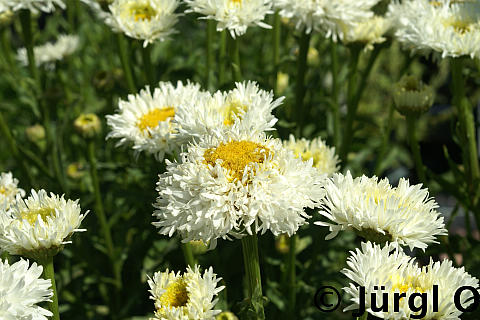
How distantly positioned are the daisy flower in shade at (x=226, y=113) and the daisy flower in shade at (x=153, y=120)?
0.07m

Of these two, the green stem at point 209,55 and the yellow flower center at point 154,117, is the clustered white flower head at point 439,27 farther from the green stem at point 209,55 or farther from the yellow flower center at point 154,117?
the yellow flower center at point 154,117

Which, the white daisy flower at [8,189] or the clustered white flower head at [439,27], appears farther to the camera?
the clustered white flower head at [439,27]

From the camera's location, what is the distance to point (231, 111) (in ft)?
4.29

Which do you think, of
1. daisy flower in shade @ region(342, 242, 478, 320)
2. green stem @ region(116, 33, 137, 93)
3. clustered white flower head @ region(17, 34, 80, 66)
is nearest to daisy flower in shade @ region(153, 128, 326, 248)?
daisy flower in shade @ region(342, 242, 478, 320)

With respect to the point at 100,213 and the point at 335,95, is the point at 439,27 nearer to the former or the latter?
the point at 335,95

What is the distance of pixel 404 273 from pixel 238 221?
306mm

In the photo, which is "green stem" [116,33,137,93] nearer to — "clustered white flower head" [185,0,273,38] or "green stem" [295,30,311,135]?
"clustered white flower head" [185,0,273,38]

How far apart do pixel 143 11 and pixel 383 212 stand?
1052 millimetres

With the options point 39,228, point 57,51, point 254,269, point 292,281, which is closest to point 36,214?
point 39,228

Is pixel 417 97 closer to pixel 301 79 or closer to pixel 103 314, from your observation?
pixel 301 79

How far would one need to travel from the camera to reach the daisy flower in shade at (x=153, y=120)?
141cm

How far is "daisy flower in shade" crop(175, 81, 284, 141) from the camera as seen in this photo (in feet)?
4.04

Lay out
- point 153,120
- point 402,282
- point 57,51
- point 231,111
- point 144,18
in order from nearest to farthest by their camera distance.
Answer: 1. point 402,282
2. point 231,111
3. point 153,120
4. point 144,18
5. point 57,51

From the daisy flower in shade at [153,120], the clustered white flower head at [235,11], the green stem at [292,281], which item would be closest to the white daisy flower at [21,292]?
the daisy flower in shade at [153,120]
